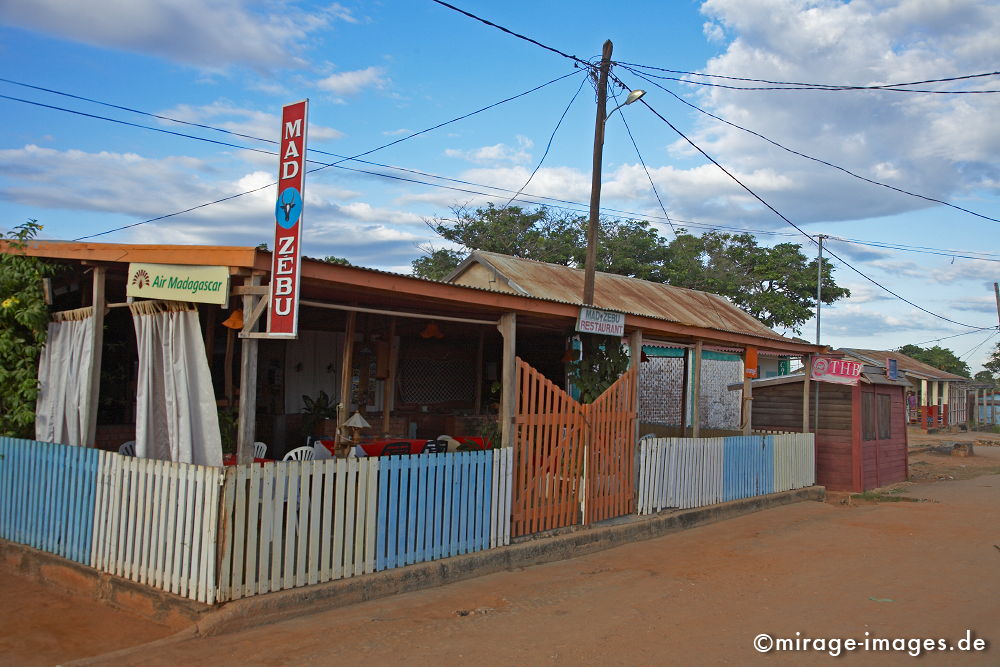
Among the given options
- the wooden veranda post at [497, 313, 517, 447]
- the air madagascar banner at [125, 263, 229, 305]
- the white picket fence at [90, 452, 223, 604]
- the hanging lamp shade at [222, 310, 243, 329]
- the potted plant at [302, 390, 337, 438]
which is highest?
the air madagascar banner at [125, 263, 229, 305]

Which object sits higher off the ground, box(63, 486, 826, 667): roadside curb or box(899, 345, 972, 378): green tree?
box(899, 345, 972, 378): green tree

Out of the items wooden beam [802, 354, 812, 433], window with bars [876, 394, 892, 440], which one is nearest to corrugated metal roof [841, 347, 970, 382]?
window with bars [876, 394, 892, 440]

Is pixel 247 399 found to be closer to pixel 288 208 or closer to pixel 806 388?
pixel 288 208

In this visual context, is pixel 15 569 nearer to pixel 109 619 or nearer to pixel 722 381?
pixel 109 619

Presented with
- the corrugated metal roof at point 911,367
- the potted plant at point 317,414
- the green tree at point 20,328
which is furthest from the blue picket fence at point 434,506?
the corrugated metal roof at point 911,367

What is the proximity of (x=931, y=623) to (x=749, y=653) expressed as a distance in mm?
1994

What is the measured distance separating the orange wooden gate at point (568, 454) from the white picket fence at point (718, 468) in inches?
17.4

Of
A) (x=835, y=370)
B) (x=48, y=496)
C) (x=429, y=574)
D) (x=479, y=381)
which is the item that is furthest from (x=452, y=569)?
(x=835, y=370)

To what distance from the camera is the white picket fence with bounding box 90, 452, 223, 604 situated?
19.5 ft

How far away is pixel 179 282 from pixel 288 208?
1212 millimetres

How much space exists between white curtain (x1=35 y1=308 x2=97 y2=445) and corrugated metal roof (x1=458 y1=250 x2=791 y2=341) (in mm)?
10616

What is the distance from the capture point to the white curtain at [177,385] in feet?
22.2

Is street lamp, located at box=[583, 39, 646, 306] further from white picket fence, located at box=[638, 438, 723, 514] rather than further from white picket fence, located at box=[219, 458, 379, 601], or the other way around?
white picket fence, located at box=[219, 458, 379, 601]

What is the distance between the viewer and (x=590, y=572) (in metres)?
8.21
